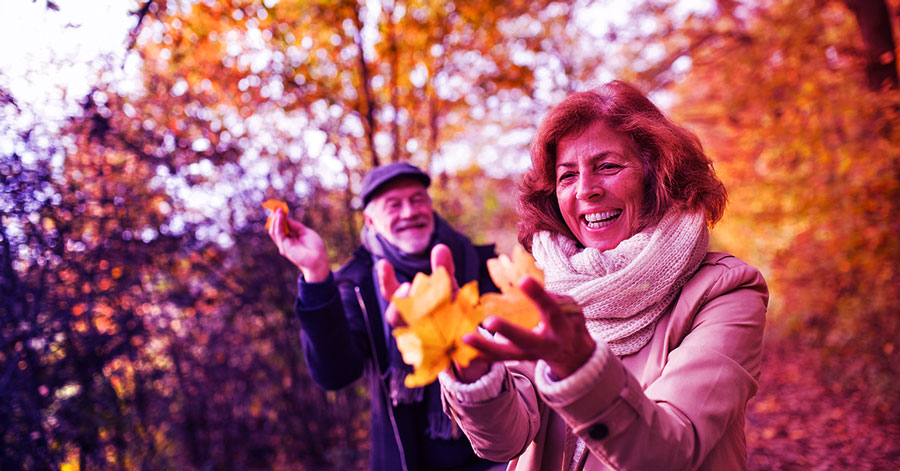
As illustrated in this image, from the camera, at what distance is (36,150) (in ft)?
9.18

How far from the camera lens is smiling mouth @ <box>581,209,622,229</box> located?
1.54 metres

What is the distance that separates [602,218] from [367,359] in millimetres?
1583

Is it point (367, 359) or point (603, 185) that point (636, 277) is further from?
point (367, 359)

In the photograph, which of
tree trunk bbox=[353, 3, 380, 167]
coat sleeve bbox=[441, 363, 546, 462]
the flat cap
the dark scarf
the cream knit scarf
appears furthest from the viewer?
tree trunk bbox=[353, 3, 380, 167]

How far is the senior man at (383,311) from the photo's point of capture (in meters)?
2.26

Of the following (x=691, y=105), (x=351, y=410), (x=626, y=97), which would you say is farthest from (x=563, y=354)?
(x=691, y=105)

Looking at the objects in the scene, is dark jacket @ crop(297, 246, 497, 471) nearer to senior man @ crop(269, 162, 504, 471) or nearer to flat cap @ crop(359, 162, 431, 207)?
senior man @ crop(269, 162, 504, 471)

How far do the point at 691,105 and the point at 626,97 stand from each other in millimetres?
10410

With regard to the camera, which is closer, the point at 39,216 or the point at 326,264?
the point at 326,264

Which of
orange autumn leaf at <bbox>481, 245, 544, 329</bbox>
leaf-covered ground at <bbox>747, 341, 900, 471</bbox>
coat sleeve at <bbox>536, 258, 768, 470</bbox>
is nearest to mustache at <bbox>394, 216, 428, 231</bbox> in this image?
coat sleeve at <bbox>536, 258, 768, 470</bbox>

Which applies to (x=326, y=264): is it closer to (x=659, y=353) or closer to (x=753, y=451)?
(x=659, y=353)

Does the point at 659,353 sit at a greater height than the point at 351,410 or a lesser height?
greater

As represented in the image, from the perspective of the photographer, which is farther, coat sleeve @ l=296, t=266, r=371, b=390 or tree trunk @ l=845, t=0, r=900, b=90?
tree trunk @ l=845, t=0, r=900, b=90

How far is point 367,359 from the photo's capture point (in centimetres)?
266
